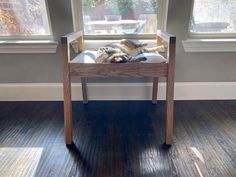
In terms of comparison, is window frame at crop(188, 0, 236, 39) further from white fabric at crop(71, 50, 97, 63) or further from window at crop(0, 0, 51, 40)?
window at crop(0, 0, 51, 40)

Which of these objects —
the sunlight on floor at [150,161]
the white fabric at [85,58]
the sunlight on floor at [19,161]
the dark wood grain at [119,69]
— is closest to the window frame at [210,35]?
the dark wood grain at [119,69]

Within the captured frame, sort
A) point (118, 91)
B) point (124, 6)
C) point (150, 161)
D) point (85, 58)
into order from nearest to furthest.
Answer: point (150, 161) → point (85, 58) → point (124, 6) → point (118, 91)

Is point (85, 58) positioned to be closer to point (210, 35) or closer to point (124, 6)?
point (124, 6)

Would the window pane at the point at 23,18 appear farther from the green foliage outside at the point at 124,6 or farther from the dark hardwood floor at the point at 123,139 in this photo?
the dark hardwood floor at the point at 123,139

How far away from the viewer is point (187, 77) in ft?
6.15

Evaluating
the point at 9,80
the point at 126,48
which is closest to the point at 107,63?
the point at 126,48

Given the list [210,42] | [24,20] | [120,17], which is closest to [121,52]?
[120,17]

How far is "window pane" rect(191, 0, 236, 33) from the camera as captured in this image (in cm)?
170

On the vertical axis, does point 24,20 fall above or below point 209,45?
above

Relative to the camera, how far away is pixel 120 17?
1.75 m

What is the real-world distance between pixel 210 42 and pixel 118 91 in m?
0.85

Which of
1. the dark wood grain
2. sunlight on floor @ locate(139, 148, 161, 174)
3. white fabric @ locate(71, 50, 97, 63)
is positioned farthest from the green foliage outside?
sunlight on floor @ locate(139, 148, 161, 174)

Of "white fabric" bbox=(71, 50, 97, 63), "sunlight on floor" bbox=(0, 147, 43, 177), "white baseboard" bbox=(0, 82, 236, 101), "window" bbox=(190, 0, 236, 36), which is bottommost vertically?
"sunlight on floor" bbox=(0, 147, 43, 177)

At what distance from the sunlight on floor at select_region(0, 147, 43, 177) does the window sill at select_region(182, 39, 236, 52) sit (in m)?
1.33
